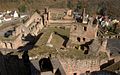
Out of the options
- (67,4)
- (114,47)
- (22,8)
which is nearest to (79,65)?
(114,47)

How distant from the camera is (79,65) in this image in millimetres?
20312

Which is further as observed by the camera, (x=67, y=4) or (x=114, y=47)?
(x=67, y=4)

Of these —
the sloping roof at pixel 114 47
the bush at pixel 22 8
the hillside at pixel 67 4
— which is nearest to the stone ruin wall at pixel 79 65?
the sloping roof at pixel 114 47

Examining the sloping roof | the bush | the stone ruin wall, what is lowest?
the bush

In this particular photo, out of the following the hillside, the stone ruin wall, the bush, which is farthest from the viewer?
the bush

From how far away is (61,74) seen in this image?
16453 millimetres

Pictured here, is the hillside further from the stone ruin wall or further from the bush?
the stone ruin wall

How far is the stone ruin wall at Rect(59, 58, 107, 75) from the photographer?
2000 centimetres

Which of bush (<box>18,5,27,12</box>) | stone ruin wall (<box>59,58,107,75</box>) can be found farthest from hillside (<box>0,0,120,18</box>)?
stone ruin wall (<box>59,58,107,75</box>)

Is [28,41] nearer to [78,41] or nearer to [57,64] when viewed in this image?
[78,41]

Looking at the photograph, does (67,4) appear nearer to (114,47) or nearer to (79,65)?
(114,47)

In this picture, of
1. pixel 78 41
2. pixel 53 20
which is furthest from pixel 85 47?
pixel 53 20

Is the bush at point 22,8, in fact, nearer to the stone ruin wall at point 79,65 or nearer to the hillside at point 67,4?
the hillside at point 67,4

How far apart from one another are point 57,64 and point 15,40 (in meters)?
10.4
